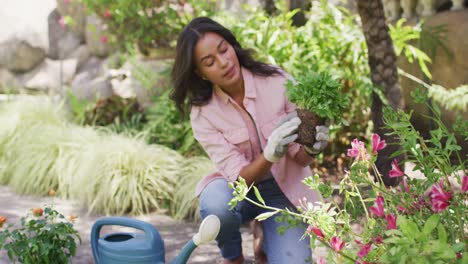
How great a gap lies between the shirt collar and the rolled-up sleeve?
117 mm

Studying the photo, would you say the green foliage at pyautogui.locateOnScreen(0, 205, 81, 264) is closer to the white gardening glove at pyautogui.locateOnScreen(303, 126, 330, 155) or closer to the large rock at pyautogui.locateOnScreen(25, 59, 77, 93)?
the white gardening glove at pyautogui.locateOnScreen(303, 126, 330, 155)

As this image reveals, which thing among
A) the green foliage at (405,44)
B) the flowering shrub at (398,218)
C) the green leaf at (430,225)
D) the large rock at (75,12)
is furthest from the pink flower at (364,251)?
the large rock at (75,12)

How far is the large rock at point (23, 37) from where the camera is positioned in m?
10.1

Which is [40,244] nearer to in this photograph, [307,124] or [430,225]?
[307,124]

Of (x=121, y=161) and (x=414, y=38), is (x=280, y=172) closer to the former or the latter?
(x=121, y=161)

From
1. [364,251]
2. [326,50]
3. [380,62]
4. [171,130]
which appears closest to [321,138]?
[364,251]

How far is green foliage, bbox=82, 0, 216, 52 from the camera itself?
5496mm

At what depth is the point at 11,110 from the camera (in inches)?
212

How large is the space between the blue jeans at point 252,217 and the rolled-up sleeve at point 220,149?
0.27 feet

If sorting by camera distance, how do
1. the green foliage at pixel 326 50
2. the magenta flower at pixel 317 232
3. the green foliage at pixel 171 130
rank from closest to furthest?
the magenta flower at pixel 317 232
the green foliage at pixel 326 50
the green foliage at pixel 171 130

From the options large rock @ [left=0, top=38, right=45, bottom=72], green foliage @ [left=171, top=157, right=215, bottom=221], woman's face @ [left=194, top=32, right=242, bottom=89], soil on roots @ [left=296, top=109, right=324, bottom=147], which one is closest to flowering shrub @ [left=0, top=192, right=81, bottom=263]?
woman's face @ [left=194, top=32, right=242, bottom=89]

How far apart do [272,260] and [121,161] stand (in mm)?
1873

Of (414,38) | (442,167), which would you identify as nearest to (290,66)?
(414,38)

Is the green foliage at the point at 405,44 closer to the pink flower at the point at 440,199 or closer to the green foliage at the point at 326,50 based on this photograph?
the green foliage at the point at 326,50
